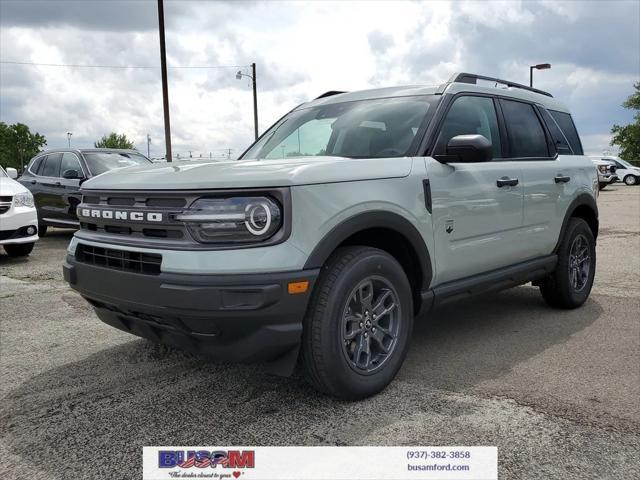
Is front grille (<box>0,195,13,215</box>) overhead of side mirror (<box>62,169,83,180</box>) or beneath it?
beneath

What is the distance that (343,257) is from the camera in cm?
316

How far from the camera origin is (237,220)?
2789 millimetres

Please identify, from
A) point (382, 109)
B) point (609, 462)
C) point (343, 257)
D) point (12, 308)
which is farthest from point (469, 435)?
point (12, 308)

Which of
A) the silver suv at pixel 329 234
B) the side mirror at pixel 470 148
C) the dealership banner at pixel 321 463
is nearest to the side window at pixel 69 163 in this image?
the silver suv at pixel 329 234

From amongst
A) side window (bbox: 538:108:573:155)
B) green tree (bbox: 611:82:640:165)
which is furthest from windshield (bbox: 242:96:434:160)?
green tree (bbox: 611:82:640:165)

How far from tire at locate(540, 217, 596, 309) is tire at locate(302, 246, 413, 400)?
223cm

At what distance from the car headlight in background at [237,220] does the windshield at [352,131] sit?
3.75 ft

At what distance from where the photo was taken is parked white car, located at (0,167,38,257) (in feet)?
27.6

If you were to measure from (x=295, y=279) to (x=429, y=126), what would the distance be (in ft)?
5.09

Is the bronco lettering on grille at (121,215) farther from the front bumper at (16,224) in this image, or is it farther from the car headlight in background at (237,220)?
the front bumper at (16,224)

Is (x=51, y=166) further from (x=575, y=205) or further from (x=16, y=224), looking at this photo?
(x=575, y=205)

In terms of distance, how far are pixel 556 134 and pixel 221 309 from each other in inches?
148

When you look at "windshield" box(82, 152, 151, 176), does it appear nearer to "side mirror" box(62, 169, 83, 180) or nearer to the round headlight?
"side mirror" box(62, 169, 83, 180)

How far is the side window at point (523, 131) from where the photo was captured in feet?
15.2
